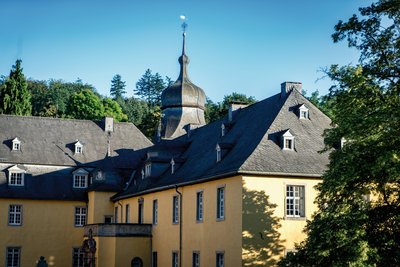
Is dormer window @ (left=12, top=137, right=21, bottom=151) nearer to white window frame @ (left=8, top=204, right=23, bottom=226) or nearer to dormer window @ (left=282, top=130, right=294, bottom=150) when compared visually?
white window frame @ (left=8, top=204, right=23, bottom=226)

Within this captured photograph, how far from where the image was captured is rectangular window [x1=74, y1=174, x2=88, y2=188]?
4484cm

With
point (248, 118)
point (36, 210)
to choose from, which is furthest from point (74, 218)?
point (248, 118)

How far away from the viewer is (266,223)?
27438mm

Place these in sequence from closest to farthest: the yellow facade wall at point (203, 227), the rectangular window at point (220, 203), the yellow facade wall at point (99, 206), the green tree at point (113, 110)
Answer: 1. the yellow facade wall at point (203, 227)
2. the rectangular window at point (220, 203)
3. the yellow facade wall at point (99, 206)
4. the green tree at point (113, 110)

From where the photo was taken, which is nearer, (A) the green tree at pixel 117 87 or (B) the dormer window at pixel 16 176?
(B) the dormer window at pixel 16 176

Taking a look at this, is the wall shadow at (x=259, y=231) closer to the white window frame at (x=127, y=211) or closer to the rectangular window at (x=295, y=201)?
the rectangular window at (x=295, y=201)

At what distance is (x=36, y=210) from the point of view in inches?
1698

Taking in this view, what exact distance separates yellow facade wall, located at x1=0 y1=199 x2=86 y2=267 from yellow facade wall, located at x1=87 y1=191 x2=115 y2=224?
1746 millimetres

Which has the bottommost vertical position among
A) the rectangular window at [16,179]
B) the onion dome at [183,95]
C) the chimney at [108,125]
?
the rectangular window at [16,179]

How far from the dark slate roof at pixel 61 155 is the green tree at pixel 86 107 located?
88.9ft

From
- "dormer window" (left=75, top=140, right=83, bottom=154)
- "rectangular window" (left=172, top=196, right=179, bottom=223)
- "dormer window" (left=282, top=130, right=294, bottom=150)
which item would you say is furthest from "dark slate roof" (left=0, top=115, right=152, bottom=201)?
"dormer window" (left=282, top=130, right=294, bottom=150)

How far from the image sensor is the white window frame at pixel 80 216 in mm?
44219

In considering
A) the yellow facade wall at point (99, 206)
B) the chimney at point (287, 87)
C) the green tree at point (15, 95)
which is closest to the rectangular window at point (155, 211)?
the yellow facade wall at point (99, 206)

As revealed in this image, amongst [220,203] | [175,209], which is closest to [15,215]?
[175,209]
